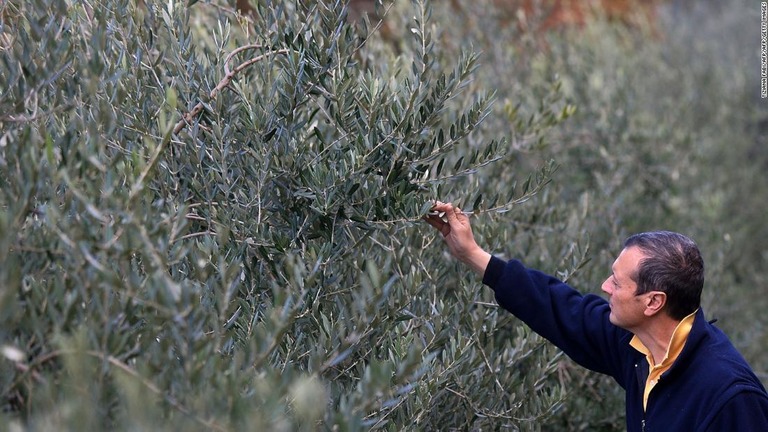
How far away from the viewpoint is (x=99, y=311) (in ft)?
6.42

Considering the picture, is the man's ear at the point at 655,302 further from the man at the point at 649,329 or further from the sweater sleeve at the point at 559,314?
the sweater sleeve at the point at 559,314

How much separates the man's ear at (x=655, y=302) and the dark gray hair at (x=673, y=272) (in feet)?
0.05

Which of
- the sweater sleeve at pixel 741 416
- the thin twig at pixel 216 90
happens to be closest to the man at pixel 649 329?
the sweater sleeve at pixel 741 416

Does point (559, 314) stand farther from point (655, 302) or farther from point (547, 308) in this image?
point (655, 302)

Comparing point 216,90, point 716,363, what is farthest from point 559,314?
point 216,90

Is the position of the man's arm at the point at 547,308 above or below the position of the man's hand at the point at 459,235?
below

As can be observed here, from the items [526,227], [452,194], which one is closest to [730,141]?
[526,227]

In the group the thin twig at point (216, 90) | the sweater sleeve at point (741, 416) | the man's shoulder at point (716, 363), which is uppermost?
the thin twig at point (216, 90)

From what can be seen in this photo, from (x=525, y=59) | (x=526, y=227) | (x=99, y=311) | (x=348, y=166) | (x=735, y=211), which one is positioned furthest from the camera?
(x=735, y=211)

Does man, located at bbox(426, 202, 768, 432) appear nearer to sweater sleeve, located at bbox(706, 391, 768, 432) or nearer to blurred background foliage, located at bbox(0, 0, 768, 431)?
sweater sleeve, located at bbox(706, 391, 768, 432)

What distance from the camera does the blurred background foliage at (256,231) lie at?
1.93 metres

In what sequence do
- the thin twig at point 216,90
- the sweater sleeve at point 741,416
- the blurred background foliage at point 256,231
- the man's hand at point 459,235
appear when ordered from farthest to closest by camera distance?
the man's hand at point 459,235
the thin twig at point 216,90
the sweater sleeve at point 741,416
the blurred background foliage at point 256,231

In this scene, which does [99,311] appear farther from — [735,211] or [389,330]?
[735,211]

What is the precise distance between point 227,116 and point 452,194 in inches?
46.4
